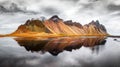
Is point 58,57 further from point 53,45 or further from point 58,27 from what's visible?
point 58,27

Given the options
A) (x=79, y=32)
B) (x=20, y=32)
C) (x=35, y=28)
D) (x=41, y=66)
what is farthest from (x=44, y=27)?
(x=41, y=66)

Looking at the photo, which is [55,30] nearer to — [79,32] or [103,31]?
[79,32]

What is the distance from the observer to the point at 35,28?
382 feet

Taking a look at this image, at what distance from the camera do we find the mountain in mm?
115062

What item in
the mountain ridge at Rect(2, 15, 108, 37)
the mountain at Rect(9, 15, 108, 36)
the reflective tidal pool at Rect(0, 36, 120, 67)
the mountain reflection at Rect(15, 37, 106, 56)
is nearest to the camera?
the reflective tidal pool at Rect(0, 36, 120, 67)

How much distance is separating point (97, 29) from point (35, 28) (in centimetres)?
5754

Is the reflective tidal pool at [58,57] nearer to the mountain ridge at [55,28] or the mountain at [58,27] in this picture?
the mountain ridge at [55,28]

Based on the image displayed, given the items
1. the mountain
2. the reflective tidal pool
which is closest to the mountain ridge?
the mountain

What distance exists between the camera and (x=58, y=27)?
434 feet

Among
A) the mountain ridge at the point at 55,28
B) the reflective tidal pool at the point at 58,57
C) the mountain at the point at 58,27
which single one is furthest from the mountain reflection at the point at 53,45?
the mountain at the point at 58,27

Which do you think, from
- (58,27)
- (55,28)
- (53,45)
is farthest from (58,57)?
(58,27)

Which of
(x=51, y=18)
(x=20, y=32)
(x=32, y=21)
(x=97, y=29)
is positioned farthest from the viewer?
(x=97, y=29)

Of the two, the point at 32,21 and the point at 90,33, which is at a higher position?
the point at 32,21

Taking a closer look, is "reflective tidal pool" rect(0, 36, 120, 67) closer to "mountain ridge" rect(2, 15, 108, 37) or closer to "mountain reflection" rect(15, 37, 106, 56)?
"mountain reflection" rect(15, 37, 106, 56)
